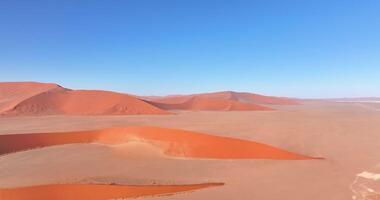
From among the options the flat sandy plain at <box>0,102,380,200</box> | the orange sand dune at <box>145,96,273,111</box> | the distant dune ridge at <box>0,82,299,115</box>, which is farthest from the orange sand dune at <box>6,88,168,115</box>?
the flat sandy plain at <box>0,102,380,200</box>

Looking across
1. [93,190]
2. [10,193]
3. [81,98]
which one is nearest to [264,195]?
[93,190]

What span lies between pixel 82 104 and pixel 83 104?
0.09 m

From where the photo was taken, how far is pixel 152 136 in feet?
43.8

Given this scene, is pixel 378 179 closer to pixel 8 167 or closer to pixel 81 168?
pixel 81 168

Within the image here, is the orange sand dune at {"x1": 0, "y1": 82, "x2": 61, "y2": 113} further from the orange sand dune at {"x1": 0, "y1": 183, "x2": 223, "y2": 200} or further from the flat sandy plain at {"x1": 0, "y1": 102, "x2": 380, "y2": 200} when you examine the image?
the orange sand dune at {"x1": 0, "y1": 183, "x2": 223, "y2": 200}

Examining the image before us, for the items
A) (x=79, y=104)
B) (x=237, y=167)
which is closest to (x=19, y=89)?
(x=79, y=104)

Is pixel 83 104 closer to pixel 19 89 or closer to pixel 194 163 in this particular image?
pixel 19 89

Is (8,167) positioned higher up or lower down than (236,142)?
lower down

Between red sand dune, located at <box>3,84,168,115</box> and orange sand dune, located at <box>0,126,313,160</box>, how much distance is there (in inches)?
523

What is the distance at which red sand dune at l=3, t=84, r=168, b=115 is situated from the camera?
28.2 metres

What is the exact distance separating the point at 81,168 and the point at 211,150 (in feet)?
13.4

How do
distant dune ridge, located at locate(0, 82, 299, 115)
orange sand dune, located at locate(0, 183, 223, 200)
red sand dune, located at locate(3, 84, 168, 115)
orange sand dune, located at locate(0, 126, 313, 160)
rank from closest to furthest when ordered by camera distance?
orange sand dune, located at locate(0, 183, 223, 200) < orange sand dune, located at locate(0, 126, 313, 160) < red sand dune, located at locate(3, 84, 168, 115) < distant dune ridge, located at locate(0, 82, 299, 115)

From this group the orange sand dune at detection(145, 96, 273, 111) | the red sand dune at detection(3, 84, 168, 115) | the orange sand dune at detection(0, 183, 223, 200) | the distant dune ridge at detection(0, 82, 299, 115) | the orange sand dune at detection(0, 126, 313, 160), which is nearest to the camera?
the orange sand dune at detection(0, 183, 223, 200)

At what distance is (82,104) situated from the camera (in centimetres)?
3041
